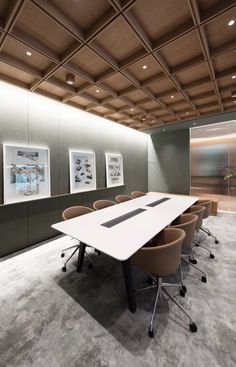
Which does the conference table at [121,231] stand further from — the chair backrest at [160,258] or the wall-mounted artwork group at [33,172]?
the wall-mounted artwork group at [33,172]

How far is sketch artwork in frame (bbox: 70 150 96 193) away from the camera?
13.1 ft

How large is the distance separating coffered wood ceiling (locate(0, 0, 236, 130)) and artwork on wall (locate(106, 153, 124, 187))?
1.91m

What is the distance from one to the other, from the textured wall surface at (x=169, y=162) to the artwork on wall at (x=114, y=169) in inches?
82.5

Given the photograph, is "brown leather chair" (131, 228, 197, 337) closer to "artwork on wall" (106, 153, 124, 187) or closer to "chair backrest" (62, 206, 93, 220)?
"chair backrest" (62, 206, 93, 220)

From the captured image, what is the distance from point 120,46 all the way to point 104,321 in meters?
3.22

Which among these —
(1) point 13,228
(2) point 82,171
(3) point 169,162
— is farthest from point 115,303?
(3) point 169,162

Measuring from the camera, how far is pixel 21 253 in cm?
299

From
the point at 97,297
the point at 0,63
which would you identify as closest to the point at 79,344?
the point at 97,297

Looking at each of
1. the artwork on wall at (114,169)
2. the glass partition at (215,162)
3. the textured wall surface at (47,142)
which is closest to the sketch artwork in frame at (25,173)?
the textured wall surface at (47,142)

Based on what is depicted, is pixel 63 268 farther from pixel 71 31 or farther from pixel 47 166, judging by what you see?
pixel 71 31

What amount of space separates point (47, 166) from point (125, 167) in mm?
2966

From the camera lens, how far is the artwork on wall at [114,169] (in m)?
5.01

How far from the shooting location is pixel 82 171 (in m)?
4.21

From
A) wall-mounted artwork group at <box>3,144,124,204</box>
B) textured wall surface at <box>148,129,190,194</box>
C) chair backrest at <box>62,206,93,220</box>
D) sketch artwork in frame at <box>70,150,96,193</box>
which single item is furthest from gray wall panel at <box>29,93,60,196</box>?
textured wall surface at <box>148,129,190,194</box>
